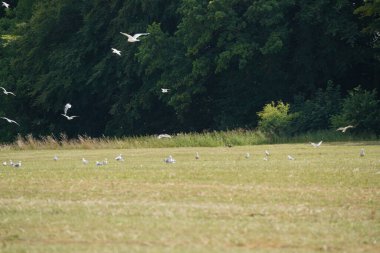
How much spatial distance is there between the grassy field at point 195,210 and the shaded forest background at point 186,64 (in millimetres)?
25262

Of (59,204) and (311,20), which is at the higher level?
(311,20)

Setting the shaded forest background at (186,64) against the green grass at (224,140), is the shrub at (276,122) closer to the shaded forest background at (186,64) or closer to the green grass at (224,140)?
the shaded forest background at (186,64)

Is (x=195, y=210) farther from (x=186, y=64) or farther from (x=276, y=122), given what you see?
(x=186, y=64)

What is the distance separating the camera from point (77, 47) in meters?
65.8

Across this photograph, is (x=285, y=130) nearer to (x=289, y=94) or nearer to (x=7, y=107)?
(x=289, y=94)

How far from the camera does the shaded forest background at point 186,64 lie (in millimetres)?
52844

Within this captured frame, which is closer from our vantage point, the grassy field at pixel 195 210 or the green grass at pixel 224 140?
the grassy field at pixel 195 210

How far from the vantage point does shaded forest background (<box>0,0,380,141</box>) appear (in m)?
52.8

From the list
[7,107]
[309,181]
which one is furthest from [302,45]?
[309,181]

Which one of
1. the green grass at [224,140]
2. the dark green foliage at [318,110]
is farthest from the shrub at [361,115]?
the dark green foliage at [318,110]

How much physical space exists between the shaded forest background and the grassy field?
25.3m

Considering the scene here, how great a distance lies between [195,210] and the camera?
14578mm

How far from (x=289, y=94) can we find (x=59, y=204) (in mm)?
41847

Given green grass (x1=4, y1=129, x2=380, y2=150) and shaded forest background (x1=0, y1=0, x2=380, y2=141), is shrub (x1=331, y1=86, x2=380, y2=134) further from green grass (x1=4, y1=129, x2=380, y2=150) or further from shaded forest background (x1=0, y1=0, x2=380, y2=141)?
green grass (x1=4, y1=129, x2=380, y2=150)
